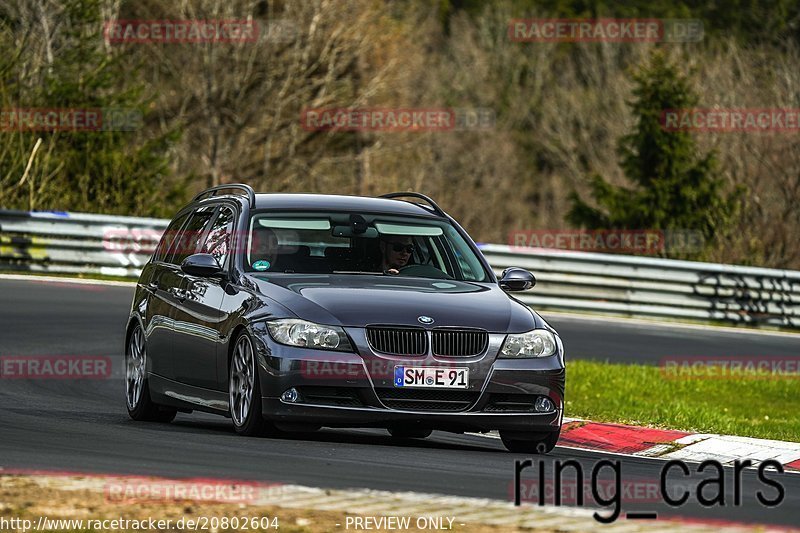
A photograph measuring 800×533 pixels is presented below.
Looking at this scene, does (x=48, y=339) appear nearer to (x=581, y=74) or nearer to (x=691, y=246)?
(x=691, y=246)

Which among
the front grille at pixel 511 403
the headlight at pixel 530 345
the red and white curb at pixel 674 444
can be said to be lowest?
the red and white curb at pixel 674 444

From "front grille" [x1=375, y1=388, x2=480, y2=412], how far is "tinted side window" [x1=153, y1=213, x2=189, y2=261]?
3.24 meters

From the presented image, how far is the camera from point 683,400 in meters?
16.6

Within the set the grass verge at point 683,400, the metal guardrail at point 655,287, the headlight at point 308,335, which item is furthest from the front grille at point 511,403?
the metal guardrail at point 655,287

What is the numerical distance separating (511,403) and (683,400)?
21.2 feet

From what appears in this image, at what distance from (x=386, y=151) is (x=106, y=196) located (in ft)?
64.7

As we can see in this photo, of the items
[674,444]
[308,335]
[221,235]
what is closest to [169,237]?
[221,235]

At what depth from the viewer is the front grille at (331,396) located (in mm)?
10164

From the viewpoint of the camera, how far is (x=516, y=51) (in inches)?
3054

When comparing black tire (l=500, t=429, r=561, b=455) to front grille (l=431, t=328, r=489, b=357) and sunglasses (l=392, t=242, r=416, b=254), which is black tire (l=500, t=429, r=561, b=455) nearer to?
front grille (l=431, t=328, r=489, b=357)

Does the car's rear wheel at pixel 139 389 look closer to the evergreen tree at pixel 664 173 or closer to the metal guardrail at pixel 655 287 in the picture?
the metal guardrail at pixel 655 287

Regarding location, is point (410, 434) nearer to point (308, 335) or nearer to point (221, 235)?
point (221, 235)

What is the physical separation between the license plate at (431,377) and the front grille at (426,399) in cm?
5

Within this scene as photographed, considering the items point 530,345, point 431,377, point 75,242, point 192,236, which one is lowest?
point 75,242
